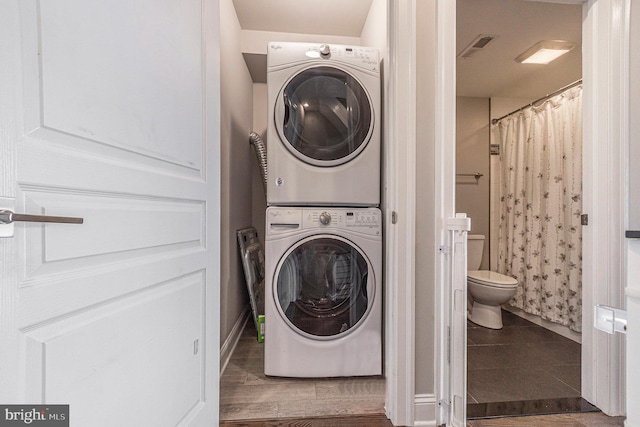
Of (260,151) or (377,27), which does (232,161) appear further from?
(377,27)

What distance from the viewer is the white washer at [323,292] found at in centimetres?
162

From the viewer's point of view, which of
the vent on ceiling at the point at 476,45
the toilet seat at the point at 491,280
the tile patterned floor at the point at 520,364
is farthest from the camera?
the toilet seat at the point at 491,280

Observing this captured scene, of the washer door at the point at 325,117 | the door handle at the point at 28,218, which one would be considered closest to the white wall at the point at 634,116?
the washer door at the point at 325,117

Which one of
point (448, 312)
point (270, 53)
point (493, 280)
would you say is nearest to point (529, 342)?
point (493, 280)

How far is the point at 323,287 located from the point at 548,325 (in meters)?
2.20

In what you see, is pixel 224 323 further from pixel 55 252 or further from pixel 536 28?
pixel 536 28

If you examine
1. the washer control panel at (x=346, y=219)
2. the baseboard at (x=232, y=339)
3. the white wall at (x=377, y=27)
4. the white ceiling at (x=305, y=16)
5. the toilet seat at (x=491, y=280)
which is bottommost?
the baseboard at (x=232, y=339)

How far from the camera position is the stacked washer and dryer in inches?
64.0

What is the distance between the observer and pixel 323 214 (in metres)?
1.64

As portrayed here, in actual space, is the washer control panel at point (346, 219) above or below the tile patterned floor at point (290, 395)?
above

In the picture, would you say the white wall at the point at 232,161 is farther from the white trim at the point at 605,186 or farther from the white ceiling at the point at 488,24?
the white trim at the point at 605,186

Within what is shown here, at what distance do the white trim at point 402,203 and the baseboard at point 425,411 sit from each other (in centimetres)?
3

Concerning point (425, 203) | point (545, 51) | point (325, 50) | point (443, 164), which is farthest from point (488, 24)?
point (425, 203)

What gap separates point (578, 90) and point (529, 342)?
2025 millimetres
